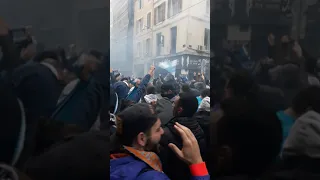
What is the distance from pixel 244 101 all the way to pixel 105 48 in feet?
1.61

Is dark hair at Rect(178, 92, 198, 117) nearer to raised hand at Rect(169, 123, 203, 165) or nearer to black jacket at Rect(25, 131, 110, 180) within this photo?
raised hand at Rect(169, 123, 203, 165)

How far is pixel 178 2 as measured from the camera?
7.36 ft

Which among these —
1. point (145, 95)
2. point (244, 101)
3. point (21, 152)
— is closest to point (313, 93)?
point (244, 101)

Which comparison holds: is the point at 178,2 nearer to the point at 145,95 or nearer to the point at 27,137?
the point at 145,95

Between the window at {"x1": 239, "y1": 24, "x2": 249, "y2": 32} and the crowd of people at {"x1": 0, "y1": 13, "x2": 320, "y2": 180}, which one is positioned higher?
the window at {"x1": 239, "y1": 24, "x2": 249, "y2": 32}

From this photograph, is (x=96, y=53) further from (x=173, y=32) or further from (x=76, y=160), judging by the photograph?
(x=173, y=32)

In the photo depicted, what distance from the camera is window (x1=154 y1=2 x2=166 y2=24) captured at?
234cm

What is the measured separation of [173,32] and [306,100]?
4.66 ft

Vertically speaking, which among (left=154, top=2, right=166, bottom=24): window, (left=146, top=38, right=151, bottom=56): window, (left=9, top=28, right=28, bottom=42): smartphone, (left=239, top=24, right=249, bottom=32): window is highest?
(left=154, top=2, right=166, bottom=24): window

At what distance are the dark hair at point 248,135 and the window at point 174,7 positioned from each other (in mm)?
1359

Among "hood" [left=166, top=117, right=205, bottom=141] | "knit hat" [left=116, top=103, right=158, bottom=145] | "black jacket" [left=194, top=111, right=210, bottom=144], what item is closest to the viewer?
"knit hat" [left=116, top=103, right=158, bottom=145]

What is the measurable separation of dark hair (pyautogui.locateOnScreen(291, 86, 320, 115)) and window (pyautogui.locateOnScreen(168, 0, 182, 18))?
53.2 inches

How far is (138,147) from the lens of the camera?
1338 mm

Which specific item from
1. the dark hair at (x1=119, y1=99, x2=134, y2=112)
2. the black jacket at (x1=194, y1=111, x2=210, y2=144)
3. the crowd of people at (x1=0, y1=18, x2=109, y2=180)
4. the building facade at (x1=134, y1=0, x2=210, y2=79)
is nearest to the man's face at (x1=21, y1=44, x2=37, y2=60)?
the crowd of people at (x1=0, y1=18, x2=109, y2=180)
